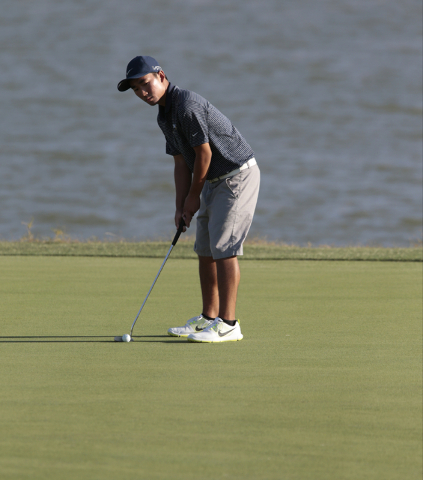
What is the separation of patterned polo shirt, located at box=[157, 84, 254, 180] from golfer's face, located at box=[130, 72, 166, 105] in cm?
6

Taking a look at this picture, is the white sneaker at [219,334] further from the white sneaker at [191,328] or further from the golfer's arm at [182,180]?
the golfer's arm at [182,180]

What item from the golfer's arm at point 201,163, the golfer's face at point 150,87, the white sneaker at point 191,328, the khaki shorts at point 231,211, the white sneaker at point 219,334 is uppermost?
the golfer's face at point 150,87

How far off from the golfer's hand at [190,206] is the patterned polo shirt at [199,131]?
191 millimetres

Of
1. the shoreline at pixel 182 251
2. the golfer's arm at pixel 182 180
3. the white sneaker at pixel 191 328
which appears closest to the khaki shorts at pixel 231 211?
the golfer's arm at pixel 182 180

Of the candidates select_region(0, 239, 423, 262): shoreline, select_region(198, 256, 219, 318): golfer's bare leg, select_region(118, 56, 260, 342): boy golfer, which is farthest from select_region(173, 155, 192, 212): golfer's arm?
select_region(0, 239, 423, 262): shoreline

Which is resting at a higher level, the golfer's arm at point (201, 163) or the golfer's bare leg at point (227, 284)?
the golfer's arm at point (201, 163)

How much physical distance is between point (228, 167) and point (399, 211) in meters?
23.2

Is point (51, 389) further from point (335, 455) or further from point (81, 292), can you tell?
point (81, 292)

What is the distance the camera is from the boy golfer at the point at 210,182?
16.0 ft

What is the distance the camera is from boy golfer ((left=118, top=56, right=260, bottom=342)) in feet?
16.0

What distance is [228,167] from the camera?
5113 millimetres

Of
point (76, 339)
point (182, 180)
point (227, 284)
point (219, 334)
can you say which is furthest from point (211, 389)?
point (182, 180)

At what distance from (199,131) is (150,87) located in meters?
0.36

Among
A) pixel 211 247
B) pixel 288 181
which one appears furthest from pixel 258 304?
pixel 288 181
